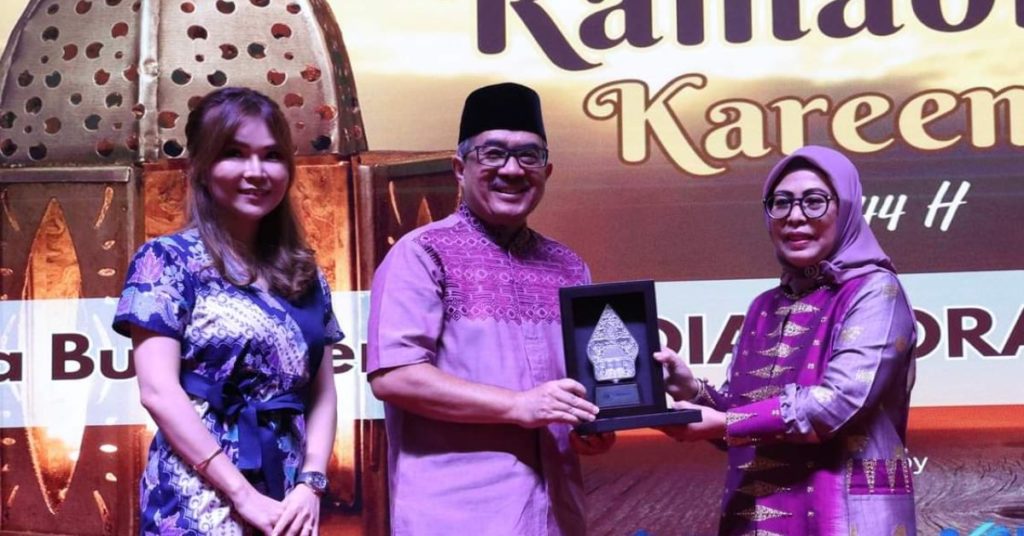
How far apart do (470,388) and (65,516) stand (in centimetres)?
165

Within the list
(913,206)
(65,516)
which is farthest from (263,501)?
(913,206)

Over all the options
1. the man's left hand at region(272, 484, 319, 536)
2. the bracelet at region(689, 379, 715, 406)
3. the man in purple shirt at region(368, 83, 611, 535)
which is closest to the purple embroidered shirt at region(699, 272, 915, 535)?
the bracelet at region(689, 379, 715, 406)

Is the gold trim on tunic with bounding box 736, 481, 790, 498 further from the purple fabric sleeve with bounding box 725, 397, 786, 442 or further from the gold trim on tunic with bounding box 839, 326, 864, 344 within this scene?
the gold trim on tunic with bounding box 839, 326, 864, 344

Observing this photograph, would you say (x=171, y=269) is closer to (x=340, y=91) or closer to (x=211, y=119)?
(x=211, y=119)

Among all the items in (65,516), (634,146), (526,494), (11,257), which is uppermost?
(634,146)

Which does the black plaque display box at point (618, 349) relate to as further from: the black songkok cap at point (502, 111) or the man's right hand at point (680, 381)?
the black songkok cap at point (502, 111)

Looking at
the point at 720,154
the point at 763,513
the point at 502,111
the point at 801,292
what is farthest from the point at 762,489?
the point at 720,154

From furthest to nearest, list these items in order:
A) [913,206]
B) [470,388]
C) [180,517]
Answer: [913,206] < [470,388] < [180,517]

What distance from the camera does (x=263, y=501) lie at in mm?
1826

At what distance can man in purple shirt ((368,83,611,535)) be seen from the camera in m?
2.03

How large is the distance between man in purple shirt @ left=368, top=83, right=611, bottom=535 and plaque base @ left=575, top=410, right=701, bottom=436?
0.02 m

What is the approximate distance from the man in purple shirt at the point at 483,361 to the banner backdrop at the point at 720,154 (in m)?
0.96

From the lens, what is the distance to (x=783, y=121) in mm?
3121

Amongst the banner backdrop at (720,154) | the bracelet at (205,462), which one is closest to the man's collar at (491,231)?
the bracelet at (205,462)
